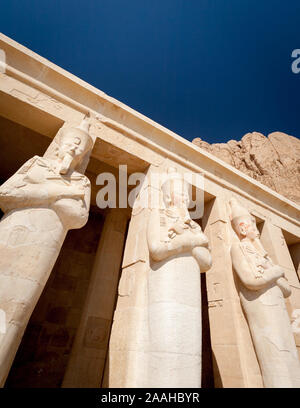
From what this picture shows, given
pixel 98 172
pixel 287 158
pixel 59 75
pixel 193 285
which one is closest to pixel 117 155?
pixel 98 172

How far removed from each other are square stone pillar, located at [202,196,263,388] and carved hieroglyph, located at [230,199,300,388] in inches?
4.5

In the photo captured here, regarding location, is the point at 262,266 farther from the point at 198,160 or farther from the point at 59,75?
the point at 59,75

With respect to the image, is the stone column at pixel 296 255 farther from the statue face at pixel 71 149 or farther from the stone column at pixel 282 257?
the statue face at pixel 71 149

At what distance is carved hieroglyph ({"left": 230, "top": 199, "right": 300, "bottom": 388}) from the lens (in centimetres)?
Answer: 261

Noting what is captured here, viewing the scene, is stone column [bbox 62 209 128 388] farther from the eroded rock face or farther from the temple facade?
the eroded rock face

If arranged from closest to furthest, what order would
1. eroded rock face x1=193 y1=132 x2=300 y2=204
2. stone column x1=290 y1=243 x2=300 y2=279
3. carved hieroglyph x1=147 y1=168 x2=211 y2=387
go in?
1. carved hieroglyph x1=147 y1=168 x2=211 y2=387
2. stone column x1=290 y1=243 x2=300 y2=279
3. eroded rock face x1=193 y1=132 x2=300 y2=204

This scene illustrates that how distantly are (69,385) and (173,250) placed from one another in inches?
117

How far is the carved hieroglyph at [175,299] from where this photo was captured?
178cm

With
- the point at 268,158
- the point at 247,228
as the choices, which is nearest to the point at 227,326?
the point at 247,228

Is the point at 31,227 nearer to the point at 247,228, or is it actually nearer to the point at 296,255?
the point at 247,228

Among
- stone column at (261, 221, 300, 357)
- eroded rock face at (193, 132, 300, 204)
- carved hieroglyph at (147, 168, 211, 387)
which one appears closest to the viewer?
carved hieroglyph at (147, 168, 211, 387)

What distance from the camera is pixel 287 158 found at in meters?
9.92

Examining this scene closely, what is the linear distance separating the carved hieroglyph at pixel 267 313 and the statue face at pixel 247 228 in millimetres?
142

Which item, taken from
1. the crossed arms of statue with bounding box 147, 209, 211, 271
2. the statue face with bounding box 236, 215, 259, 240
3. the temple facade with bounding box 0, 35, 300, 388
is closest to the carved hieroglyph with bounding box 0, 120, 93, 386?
the temple facade with bounding box 0, 35, 300, 388
